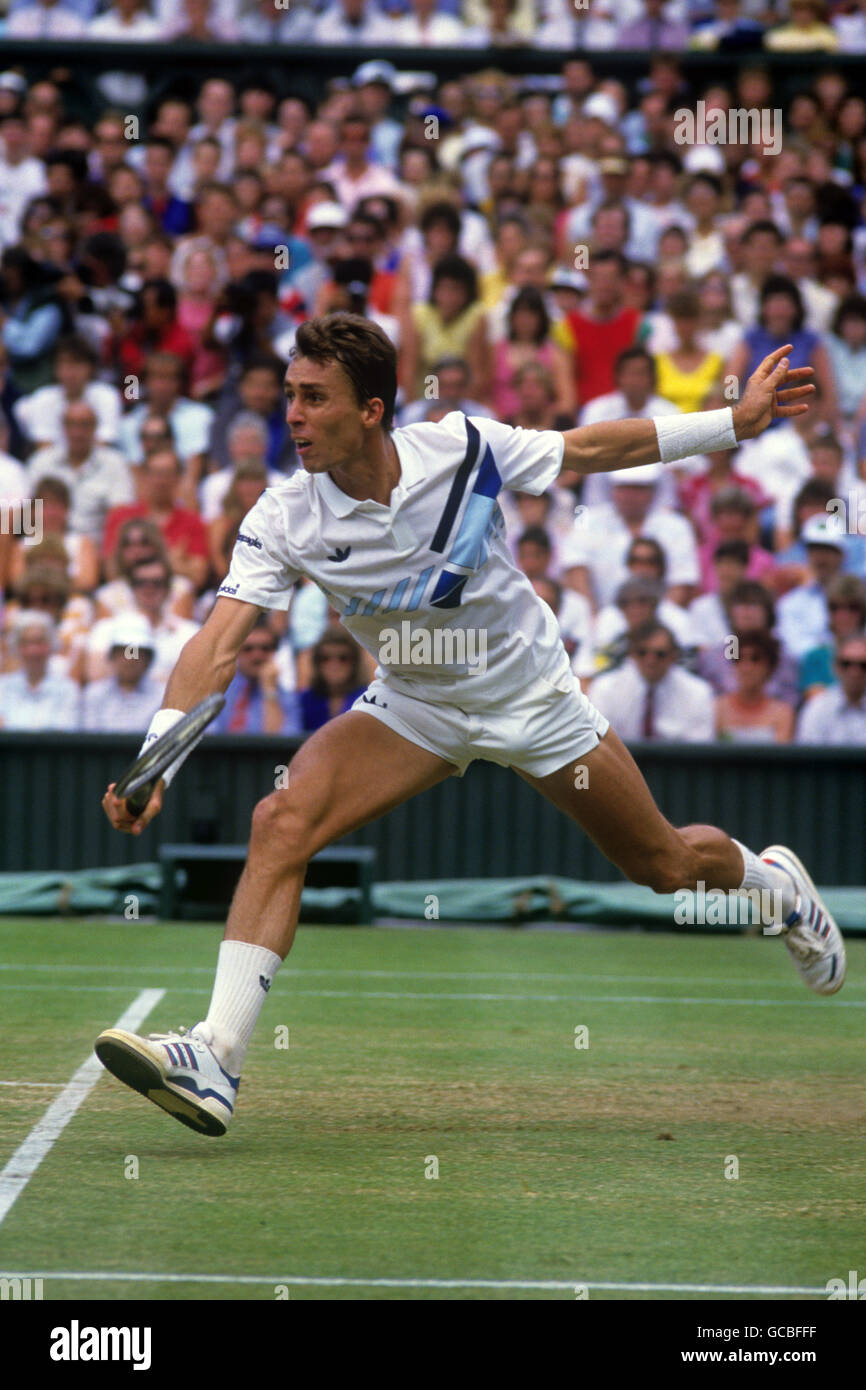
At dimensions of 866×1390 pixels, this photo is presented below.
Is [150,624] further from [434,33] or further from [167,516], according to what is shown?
[434,33]

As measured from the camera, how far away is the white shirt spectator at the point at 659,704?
10977 mm

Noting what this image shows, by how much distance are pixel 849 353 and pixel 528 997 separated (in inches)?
293

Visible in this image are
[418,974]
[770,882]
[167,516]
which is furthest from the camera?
[167,516]

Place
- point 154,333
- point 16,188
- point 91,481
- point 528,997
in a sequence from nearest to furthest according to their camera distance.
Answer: point 528,997 < point 91,481 < point 154,333 < point 16,188

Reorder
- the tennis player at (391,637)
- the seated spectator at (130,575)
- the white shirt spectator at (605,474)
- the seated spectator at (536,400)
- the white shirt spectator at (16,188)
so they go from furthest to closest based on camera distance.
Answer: the white shirt spectator at (16,188), the seated spectator at (536,400), the white shirt spectator at (605,474), the seated spectator at (130,575), the tennis player at (391,637)

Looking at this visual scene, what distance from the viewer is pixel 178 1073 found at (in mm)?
Result: 4672

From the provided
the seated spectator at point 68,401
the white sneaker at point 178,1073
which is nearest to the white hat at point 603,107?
the seated spectator at point 68,401

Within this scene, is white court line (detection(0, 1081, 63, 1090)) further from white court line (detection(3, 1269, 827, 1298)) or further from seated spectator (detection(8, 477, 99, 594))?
seated spectator (detection(8, 477, 99, 594))

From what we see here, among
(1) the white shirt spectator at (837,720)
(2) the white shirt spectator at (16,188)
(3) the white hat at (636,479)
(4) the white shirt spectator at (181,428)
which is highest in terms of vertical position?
(2) the white shirt spectator at (16,188)

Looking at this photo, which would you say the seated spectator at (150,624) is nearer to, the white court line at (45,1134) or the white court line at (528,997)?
the white court line at (528,997)

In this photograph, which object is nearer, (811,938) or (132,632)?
(811,938)

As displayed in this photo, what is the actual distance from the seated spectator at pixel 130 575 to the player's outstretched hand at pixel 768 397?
657cm

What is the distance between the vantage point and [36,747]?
36.3 ft

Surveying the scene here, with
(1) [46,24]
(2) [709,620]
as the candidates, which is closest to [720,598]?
(2) [709,620]
